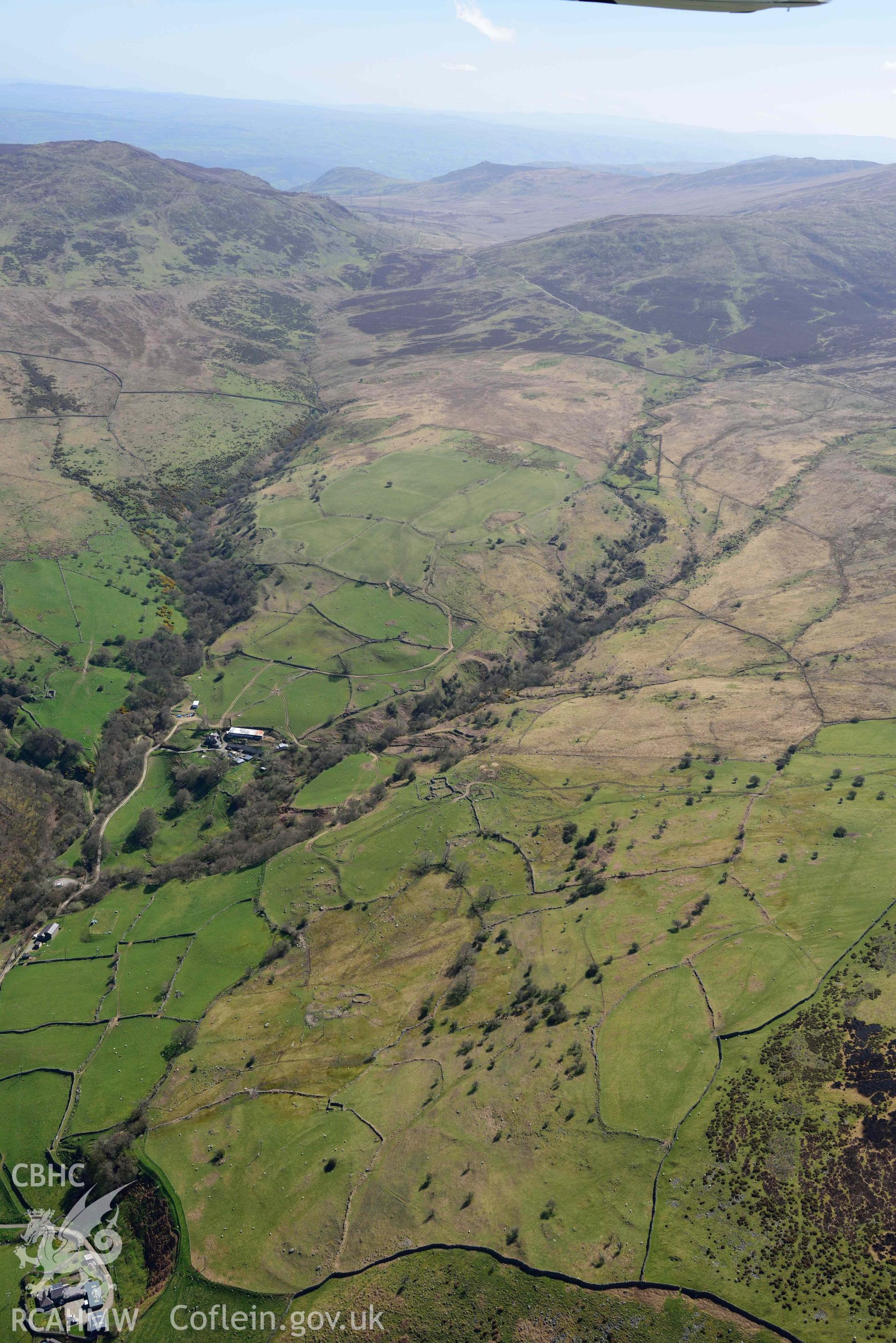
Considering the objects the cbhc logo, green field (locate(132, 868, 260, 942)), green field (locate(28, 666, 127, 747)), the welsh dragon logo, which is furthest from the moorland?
the welsh dragon logo

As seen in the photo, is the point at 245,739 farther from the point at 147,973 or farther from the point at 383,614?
the point at 147,973

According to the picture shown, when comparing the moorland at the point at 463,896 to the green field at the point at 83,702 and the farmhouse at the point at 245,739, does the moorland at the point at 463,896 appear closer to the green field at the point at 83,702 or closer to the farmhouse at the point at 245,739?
the green field at the point at 83,702

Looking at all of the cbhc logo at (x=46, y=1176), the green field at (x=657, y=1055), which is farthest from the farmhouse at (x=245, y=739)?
the green field at (x=657, y=1055)

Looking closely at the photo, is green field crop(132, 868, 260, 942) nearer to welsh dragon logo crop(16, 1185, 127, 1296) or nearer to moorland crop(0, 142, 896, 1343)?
moorland crop(0, 142, 896, 1343)

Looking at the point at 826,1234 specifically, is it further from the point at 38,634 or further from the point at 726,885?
the point at 38,634

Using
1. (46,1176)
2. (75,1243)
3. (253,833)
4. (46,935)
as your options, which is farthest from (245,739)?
(75,1243)

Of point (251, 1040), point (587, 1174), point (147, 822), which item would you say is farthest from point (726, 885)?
point (147, 822)
